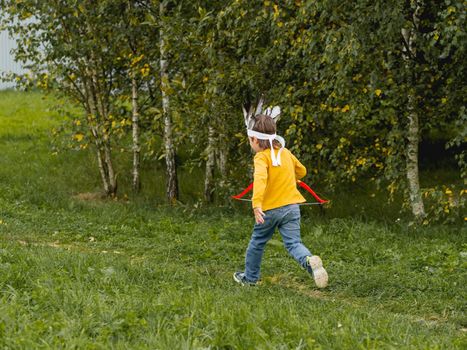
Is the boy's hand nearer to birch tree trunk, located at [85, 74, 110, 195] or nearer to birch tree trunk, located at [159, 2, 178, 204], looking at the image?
birch tree trunk, located at [159, 2, 178, 204]

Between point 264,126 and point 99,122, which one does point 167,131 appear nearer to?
point 99,122

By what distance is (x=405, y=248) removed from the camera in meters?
9.34

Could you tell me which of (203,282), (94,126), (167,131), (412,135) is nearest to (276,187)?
(203,282)

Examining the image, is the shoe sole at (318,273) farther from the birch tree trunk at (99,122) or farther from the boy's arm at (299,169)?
the birch tree trunk at (99,122)

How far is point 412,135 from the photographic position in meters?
10.6

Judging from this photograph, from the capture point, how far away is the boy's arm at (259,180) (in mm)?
6746

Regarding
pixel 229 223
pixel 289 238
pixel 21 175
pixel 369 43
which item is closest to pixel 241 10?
pixel 369 43

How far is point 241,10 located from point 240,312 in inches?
221

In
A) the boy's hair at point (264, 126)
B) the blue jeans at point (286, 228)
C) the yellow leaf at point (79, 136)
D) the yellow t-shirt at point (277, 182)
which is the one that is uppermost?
the boy's hair at point (264, 126)

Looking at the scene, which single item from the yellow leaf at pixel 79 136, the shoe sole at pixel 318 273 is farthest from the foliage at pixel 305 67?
the shoe sole at pixel 318 273

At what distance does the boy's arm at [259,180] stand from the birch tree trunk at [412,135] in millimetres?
4026

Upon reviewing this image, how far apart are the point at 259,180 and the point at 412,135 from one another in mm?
4466

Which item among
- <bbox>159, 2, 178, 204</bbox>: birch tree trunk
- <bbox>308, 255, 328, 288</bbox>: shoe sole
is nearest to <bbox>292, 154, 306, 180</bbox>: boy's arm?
<bbox>308, 255, 328, 288</bbox>: shoe sole

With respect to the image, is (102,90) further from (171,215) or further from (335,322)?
(335,322)
